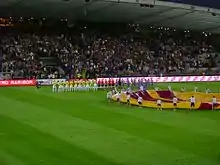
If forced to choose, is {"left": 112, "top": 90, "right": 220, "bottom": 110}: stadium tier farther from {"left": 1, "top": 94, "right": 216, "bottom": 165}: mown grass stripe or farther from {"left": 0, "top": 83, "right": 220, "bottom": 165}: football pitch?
{"left": 1, "top": 94, "right": 216, "bottom": 165}: mown grass stripe

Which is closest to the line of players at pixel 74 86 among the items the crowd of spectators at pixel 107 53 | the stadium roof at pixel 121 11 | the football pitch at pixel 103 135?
the crowd of spectators at pixel 107 53

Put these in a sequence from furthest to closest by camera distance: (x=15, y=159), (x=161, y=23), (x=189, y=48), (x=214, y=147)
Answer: (x=189, y=48), (x=161, y=23), (x=214, y=147), (x=15, y=159)

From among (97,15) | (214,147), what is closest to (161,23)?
(97,15)

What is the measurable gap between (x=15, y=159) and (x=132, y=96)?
56.1 ft

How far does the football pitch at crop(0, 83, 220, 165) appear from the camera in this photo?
17969 mm

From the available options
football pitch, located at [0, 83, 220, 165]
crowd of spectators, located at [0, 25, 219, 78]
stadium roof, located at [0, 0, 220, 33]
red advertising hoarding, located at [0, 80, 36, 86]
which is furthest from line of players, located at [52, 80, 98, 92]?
stadium roof, located at [0, 0, 220, 33]

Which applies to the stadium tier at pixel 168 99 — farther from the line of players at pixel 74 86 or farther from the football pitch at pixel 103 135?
the line of players at pixel 74 86

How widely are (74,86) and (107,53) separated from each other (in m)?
18.4

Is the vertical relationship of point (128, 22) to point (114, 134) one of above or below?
above

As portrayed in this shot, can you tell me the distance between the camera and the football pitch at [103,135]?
1797 cm

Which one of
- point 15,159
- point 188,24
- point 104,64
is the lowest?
point 15,159

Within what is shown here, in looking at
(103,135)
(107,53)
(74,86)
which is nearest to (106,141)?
(103,135)

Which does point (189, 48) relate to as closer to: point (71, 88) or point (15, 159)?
point (71, 88)

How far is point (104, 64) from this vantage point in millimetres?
59000
